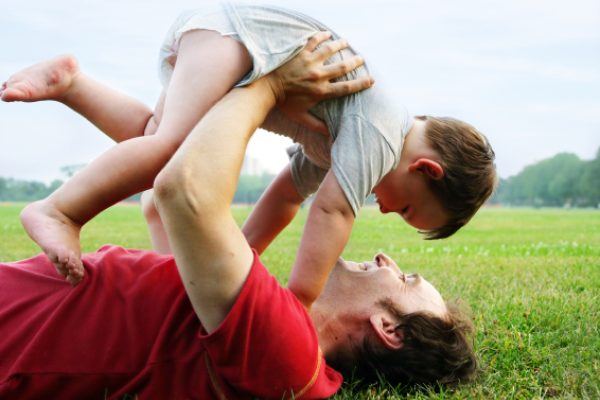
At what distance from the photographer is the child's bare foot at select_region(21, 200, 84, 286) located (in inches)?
81.0

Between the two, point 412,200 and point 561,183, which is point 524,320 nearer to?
point 412,200

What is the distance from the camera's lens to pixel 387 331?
2.43m

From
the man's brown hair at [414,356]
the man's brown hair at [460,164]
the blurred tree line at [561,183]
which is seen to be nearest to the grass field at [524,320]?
the man's brown hair at [414,356]

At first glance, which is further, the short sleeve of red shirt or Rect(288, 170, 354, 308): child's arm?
Rect(288, 170, 354, 308): child's arm

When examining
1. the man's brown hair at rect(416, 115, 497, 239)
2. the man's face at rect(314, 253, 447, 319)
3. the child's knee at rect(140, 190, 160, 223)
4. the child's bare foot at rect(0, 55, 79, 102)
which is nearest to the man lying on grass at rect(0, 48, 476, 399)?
the man's face at rect(314, 253, 447, 319)

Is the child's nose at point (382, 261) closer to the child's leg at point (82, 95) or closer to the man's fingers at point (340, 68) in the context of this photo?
the man's fingers at point (340, 68)

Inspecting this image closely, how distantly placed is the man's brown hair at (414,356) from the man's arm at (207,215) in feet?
2.49

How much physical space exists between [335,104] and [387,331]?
926 mm

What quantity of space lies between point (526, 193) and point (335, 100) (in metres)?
76.6

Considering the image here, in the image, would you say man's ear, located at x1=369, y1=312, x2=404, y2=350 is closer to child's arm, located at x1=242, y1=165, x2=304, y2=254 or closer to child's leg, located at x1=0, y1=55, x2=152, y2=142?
child's arm, located at x1=242, y1=165, x2=304, y2=254

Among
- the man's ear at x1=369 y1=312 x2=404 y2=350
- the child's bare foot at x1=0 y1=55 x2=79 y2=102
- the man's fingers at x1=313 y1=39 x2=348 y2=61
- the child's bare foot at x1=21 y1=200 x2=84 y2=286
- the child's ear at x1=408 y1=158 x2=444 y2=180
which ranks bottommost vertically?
the man's ear at x1=369 y1=312 x2=404 y2=350

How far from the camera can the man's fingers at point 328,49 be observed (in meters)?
2.61

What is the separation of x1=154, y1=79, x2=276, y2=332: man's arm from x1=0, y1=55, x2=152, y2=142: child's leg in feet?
3.74

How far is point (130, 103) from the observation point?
2992 millimetres
